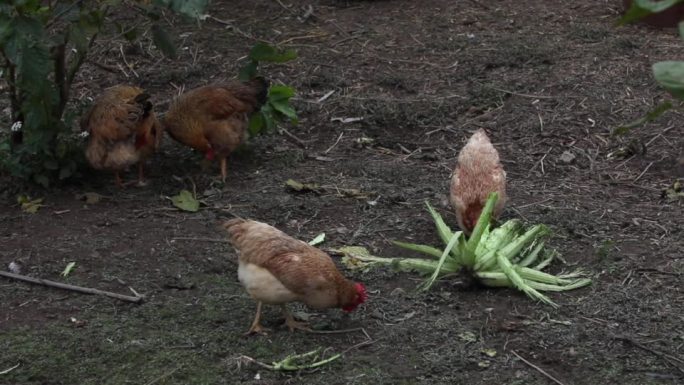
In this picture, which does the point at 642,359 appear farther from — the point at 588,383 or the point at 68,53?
the point at 68,53

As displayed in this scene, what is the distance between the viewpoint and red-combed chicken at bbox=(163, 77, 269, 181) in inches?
245

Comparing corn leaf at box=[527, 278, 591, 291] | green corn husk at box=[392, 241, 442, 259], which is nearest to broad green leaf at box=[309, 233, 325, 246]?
green corn husk at box=[392, 241, 442, 259]

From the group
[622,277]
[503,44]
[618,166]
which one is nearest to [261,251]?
[622,277]

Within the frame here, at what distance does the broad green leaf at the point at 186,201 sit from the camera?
5.72 metres

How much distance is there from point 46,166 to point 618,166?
12.0 feet

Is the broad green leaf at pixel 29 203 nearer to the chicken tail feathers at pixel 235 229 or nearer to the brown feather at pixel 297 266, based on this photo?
the chicken tail feathers at pixel 235 229

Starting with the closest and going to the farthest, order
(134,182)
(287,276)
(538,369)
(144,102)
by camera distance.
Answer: (538,369) → (287,276) → (144,102) → (134,182)

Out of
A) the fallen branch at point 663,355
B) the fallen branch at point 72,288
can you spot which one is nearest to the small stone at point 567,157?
the fallen branch at point 663,355

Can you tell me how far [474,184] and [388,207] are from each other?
25.7 inches

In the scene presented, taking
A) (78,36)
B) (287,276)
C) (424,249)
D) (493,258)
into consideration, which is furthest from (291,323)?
(78,36)

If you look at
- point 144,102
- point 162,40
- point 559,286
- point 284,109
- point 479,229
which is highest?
point 162,40

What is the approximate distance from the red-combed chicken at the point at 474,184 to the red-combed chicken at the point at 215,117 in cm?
159

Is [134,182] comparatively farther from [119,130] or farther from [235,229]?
[235,229]

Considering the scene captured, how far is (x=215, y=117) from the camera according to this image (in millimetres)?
6289
